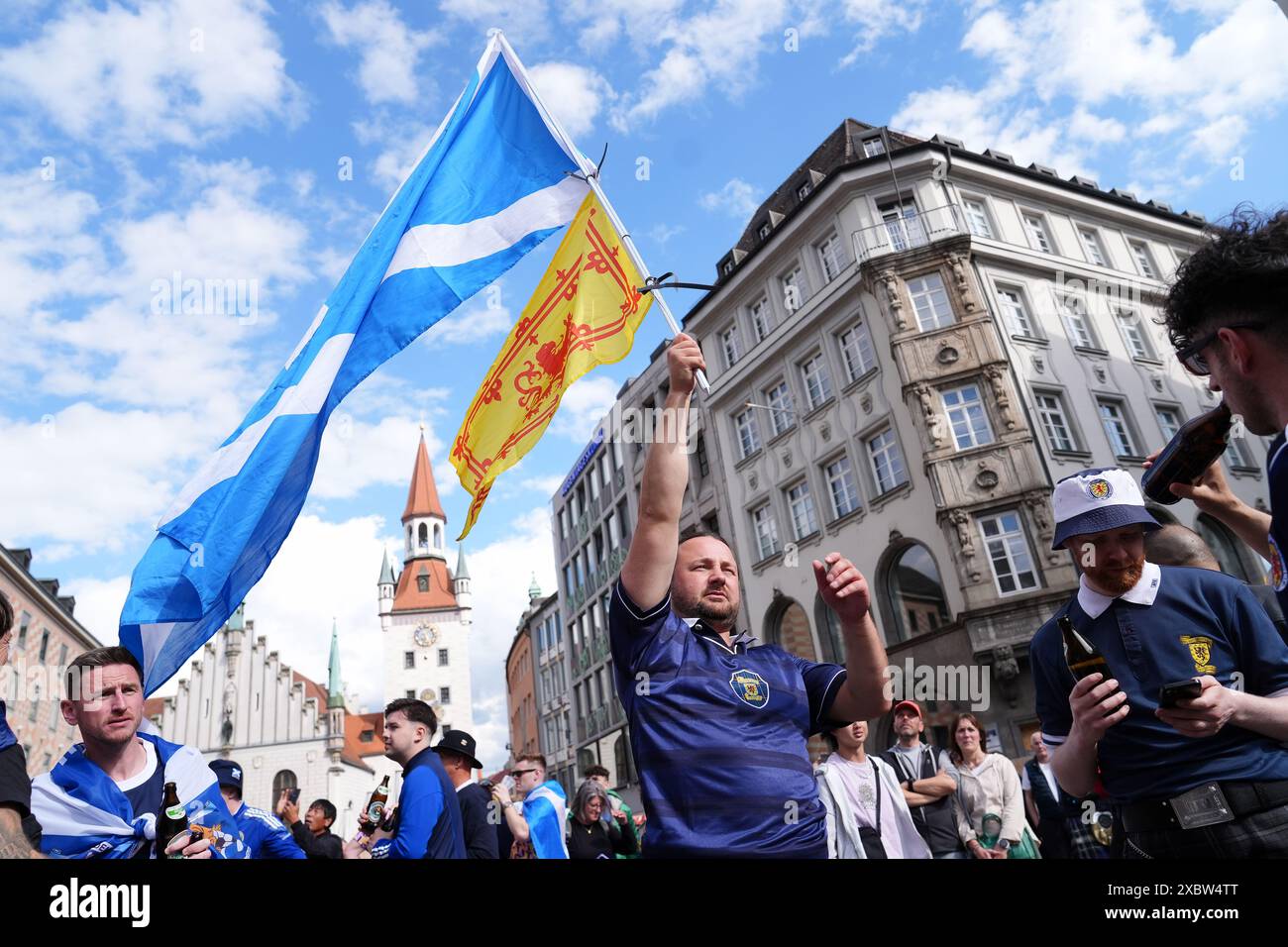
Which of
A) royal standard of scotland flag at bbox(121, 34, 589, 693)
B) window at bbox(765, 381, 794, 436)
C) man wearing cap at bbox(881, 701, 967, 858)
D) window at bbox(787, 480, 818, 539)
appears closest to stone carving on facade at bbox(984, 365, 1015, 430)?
window at bbox(787, 480, 818, 539)

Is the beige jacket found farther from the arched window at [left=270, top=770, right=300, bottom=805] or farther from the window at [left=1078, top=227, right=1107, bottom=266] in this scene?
the arched window at [left=270, top=770, right=300, bottom=805]

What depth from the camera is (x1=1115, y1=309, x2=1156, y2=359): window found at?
27016 millimetres

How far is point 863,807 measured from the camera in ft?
17.1

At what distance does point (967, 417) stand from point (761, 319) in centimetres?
974

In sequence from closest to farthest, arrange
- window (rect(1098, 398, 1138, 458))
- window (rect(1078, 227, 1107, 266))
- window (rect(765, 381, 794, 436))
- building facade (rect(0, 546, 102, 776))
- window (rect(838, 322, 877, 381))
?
1. window (rect(1098, 398, 1138, 458))
2. window (rect(838, 322, 877, 381))
3. window (rect(765, 381, 794, 436))
4. window (rect(1078, 227, 1107, 266))
5. building facade (rect(0, 546, 102, 776))

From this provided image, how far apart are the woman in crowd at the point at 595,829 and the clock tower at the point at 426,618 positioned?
229 feet

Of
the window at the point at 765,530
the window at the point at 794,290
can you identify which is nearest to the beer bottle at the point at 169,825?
the window at the point at 765,530

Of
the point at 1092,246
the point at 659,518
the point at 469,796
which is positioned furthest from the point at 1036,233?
the point at 659,518

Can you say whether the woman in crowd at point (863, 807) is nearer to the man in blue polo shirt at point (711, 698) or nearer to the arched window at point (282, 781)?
the man in blue polo shirt at point (711, 698)

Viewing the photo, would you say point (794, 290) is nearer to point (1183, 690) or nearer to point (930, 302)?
point (930, 302)

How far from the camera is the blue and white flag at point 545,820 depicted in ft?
24.7

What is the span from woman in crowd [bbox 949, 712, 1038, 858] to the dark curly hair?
220 inches

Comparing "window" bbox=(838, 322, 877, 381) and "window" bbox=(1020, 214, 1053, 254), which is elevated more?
"window" bbox=(1020, 214, 1053, 254)

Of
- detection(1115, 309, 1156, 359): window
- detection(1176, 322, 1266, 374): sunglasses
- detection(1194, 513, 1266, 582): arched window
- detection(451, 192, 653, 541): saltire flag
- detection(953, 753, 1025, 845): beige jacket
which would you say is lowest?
detection(953, 753, 1025, 845): beige jacket
